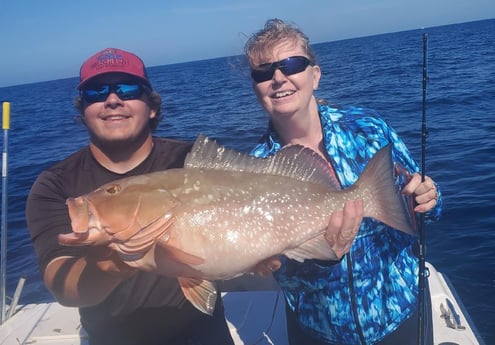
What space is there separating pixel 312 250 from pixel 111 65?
1.91 metres

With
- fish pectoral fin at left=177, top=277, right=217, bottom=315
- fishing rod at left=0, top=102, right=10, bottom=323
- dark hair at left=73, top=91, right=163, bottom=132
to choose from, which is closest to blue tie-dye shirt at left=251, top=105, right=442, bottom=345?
fish pectoral fin at left=177, top=277, right=217, bottom=315

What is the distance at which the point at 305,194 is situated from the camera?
291 centimetres

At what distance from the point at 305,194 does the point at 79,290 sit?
156cm

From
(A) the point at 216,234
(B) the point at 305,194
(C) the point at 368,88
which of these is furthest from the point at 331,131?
(C) the point at 368,88

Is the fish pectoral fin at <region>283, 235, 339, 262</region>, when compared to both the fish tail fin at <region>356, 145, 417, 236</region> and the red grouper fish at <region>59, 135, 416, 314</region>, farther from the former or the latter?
the fish tail fin at <region>356, 145, 417, 236</region>

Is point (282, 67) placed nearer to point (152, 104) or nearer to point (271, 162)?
point (271, 162)

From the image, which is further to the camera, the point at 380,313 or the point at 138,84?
the point at 138,84

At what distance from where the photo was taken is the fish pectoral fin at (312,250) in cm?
274

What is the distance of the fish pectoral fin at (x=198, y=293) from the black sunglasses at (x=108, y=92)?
1.34m

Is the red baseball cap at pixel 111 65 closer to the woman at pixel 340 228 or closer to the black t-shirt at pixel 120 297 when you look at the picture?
the black t-shirt at pixel 120 297

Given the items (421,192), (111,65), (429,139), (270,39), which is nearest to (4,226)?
(111,65)

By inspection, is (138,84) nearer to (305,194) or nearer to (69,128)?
(305,194)

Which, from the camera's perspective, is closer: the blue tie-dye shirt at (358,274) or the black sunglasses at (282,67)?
the blue tie-dye shirt at (358,274)

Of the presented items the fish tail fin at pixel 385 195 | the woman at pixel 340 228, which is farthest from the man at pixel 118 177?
the fish tail fin at pixel 385 195
